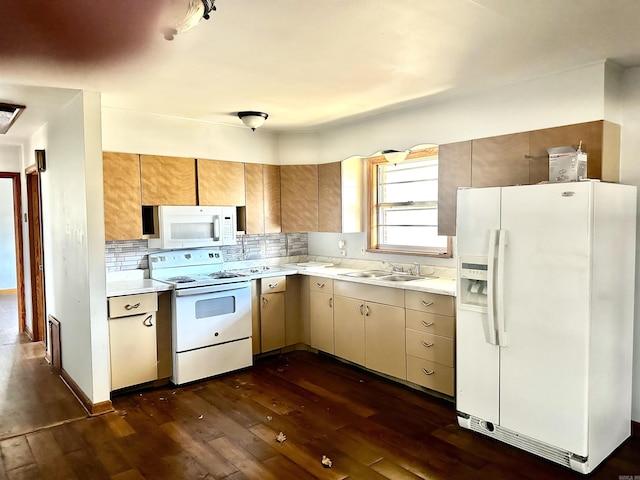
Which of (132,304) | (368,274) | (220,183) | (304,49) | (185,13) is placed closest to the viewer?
(185,13)

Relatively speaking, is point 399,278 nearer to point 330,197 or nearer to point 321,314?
point 321,314

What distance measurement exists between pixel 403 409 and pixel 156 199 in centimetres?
276

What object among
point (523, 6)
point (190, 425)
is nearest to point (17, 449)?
point (190, 425)

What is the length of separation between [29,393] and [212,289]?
1.76 m

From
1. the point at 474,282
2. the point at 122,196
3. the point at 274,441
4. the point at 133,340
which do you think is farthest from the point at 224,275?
the point at 474,282

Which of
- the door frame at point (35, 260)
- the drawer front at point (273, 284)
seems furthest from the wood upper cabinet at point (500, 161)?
the door frame at point (35, 260)

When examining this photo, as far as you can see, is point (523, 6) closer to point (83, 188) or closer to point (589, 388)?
point (589, 388)

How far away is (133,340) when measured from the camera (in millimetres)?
3787

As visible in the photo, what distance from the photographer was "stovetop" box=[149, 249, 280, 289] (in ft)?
13.7

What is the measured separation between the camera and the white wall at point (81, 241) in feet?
11.2

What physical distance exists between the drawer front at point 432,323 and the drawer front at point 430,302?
38 millimetres

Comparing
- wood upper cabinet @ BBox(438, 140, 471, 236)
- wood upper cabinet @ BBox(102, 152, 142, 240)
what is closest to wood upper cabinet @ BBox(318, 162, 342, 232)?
wood upper cabinet @ BBox(438, 140, 471, 236)

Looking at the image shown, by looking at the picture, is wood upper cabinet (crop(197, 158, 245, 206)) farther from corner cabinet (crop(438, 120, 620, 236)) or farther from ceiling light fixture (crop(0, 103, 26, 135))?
corner cabinet (crop(438, 120, 620, 236))

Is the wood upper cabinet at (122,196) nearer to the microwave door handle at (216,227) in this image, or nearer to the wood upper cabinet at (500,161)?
the microwave door handle at (216,227)
